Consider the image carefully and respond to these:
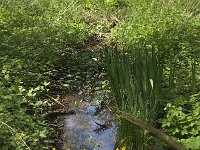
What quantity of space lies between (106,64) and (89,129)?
1.22m

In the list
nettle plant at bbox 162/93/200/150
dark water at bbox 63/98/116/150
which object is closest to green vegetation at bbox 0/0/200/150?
nettle plant at bbox 162/93/200/150

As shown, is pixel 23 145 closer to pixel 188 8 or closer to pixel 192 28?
pixel 192 28

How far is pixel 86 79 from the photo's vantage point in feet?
21.2

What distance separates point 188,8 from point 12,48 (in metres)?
4.45

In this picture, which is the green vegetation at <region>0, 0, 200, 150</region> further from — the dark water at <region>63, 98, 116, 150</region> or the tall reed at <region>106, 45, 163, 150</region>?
the dark water at <region>63, 98, 116, 150</region>

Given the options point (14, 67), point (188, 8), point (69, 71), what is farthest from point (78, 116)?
point (188, 8)

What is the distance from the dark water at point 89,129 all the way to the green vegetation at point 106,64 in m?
0.33

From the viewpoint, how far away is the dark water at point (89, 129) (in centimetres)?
439

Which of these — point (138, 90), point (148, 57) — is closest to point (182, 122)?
point (138, 90)

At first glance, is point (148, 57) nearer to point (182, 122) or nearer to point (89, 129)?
point (182, 122)

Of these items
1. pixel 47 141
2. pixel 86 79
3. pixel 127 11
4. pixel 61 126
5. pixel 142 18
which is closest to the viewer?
pixel 47 141

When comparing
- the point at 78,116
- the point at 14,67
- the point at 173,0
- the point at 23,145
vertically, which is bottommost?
the point at 78,116

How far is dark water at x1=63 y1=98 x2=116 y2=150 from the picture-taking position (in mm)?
4387

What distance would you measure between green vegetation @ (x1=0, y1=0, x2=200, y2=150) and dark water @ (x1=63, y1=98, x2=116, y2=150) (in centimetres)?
33
